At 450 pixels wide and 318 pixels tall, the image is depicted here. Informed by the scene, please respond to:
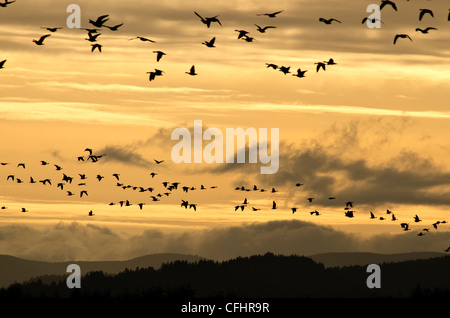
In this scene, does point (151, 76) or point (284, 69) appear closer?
point (151, 76)

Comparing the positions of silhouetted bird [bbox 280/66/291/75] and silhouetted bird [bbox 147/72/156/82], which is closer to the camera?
silhouetted bird [bbox 147/72/156/82]

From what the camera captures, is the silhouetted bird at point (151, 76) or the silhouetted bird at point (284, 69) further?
the silhouetted bird at point (284, 69)

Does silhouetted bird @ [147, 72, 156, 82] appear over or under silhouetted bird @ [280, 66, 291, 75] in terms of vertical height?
under

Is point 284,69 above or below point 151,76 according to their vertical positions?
above

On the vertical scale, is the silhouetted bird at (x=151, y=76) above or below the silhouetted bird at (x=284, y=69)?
below
